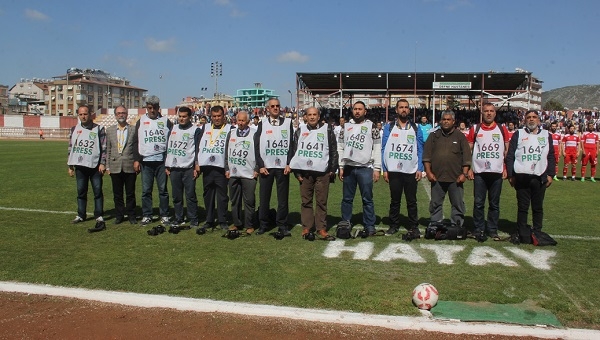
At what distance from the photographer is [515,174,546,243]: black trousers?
23.7 ft

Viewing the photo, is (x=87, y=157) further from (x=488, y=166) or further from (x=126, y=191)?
(x=488, y=166)

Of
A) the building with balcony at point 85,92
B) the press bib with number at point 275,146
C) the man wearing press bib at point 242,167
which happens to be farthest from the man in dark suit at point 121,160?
the building with balcony at point 85,92

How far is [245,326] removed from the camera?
165 inches

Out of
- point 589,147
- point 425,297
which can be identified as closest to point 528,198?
point 425,297

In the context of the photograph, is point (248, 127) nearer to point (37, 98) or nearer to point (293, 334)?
point (293, 334)

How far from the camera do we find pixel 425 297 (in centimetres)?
454

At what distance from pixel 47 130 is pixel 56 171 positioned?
41.1 meters

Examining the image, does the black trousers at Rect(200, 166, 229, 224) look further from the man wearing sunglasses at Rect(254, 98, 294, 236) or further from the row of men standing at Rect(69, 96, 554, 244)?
the man wearing sunglasses at Rect(254, 98, 294, 236)

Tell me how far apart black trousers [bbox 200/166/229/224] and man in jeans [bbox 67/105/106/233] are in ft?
6.48

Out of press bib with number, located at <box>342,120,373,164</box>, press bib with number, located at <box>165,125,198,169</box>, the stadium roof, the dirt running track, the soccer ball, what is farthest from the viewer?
the stadium roof

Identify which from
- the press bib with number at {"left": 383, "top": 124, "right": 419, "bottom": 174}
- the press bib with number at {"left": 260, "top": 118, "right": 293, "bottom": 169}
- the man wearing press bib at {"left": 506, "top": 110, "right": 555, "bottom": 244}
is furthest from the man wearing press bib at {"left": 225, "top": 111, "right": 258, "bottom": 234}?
the man wearing press bib at {"left": 506, "top": 110, "right": 555, "bottom": 244}

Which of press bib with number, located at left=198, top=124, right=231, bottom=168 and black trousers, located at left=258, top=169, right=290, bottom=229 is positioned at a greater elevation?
press bib with number, located at left=198, top=124, right=231, bottom=168

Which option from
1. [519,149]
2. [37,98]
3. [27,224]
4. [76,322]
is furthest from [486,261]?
[37,98]

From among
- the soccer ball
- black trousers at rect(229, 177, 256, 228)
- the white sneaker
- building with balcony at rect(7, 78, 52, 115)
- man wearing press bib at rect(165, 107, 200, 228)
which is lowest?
the soccer ball
